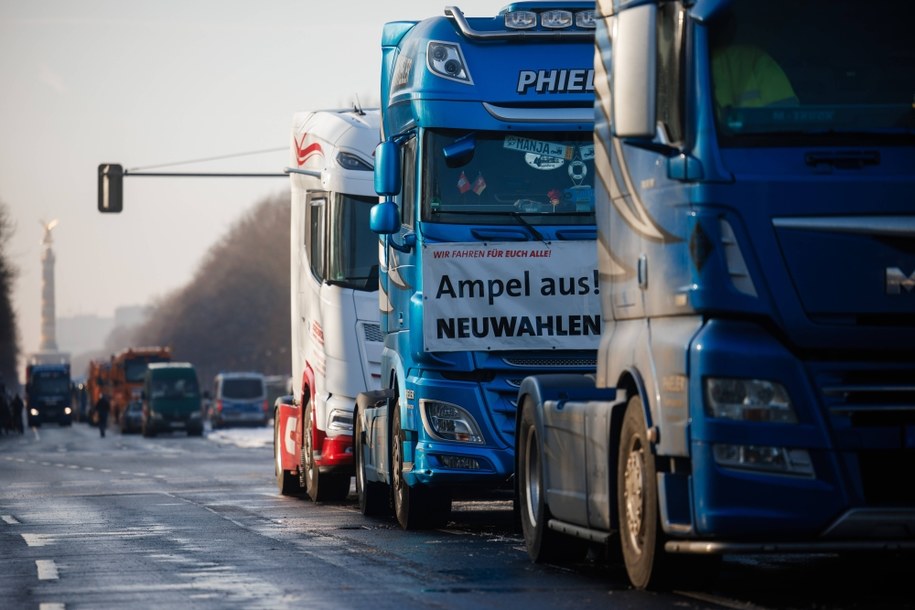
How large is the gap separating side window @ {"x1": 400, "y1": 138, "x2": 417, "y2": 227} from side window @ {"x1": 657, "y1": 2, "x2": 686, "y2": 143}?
19.6 ft

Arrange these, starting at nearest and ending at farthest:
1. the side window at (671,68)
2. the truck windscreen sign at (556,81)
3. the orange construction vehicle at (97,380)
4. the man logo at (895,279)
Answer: the man logo at (895,279)
the side window at (671,68)
the truck windscreen sign at (556,81)
the orange construction vehicle at (97,380)

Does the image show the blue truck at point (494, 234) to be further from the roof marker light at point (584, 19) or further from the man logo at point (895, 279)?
the man logo at point (895, 279)

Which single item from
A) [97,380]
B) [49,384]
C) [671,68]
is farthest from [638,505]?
[49,384]

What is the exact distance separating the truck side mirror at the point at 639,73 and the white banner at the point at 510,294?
235 inches

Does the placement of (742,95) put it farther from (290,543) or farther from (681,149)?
(290,543)

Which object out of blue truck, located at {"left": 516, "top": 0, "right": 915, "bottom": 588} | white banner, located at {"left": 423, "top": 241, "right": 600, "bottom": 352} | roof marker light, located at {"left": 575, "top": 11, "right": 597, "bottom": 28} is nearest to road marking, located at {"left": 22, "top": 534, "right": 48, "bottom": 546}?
white banner, located at {"left": 423, "top": 241, "right": 600, "bottom": 352}

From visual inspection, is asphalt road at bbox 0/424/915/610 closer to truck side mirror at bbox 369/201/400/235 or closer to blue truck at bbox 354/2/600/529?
blue truck at bbox 354/2/600/529

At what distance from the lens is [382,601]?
34.6 feet

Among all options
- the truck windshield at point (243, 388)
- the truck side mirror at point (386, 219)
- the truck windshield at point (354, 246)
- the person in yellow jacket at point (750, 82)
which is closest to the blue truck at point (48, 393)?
the truck windshield at point (243, 388)

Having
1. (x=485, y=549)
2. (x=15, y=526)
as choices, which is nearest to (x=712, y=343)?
(x=485, y=549)

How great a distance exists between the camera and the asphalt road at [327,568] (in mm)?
10594

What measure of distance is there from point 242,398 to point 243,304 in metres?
59.0

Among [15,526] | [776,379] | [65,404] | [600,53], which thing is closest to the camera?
[776,379]

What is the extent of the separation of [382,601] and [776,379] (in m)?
2.56
